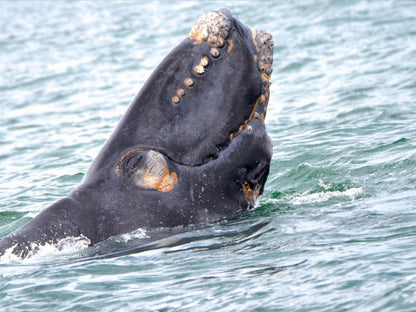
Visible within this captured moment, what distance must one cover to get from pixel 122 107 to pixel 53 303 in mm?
11193

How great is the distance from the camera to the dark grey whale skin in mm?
7500

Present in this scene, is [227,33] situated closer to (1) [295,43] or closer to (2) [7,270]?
(2) [7,270]

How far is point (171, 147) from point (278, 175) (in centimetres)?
388

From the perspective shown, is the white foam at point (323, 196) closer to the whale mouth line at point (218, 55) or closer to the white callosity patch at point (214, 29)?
the whale mouth line at point (218, 55)

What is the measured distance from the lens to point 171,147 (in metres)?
7.56

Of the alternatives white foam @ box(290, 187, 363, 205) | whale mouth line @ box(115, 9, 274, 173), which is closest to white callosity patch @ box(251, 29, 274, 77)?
whale mouth line @ box(115, 9, 274, 173)

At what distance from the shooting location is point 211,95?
24.8 ft

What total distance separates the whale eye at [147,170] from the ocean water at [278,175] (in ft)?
1.45

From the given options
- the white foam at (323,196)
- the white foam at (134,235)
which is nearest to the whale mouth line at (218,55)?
the white foam at (134,235)

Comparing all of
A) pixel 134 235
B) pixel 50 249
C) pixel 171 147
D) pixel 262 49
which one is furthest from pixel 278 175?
pixel 50 249

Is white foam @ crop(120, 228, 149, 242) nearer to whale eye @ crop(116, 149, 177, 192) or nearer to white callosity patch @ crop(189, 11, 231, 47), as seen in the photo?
whale eye @ crop(116, 149, 177, 192)

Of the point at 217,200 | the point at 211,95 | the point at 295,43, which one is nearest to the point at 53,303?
the point at 217,200

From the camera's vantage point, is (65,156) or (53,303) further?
(65,156)

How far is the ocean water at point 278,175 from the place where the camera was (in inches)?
263
